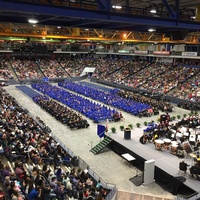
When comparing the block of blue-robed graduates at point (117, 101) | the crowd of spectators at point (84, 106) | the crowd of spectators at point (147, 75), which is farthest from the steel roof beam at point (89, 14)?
the crowd of spectators at point (147, 75)

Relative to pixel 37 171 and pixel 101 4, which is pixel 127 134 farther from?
pixel 101 4

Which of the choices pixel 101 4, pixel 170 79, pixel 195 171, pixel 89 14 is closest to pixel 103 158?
pixel 195 171

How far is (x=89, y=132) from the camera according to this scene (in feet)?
70.0

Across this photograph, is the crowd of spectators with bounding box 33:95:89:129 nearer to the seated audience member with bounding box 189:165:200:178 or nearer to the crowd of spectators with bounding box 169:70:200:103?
the seated audience member with bounding box 189:165:200:178

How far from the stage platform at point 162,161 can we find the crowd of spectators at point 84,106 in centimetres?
537

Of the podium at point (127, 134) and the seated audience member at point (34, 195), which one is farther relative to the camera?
the podium at point (127, 134)

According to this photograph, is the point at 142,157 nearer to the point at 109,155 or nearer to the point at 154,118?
the point at 109,155

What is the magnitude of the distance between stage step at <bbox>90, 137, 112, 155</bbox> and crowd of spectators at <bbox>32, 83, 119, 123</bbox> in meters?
5.68

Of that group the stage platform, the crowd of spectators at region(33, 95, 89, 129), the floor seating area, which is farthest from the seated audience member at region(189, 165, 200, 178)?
the crowd of spectators at region(33, 95, 89, 129)

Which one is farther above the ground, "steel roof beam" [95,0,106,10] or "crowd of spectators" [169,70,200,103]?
"steel roof beam" [95,0,106,10]

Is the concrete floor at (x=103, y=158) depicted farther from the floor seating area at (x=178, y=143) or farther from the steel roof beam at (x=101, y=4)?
the steel roof beam at (x=101, y=4)

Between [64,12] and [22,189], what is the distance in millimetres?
7298

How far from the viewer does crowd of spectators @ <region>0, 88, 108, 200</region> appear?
9508 mm

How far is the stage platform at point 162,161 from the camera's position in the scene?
12472 mm
